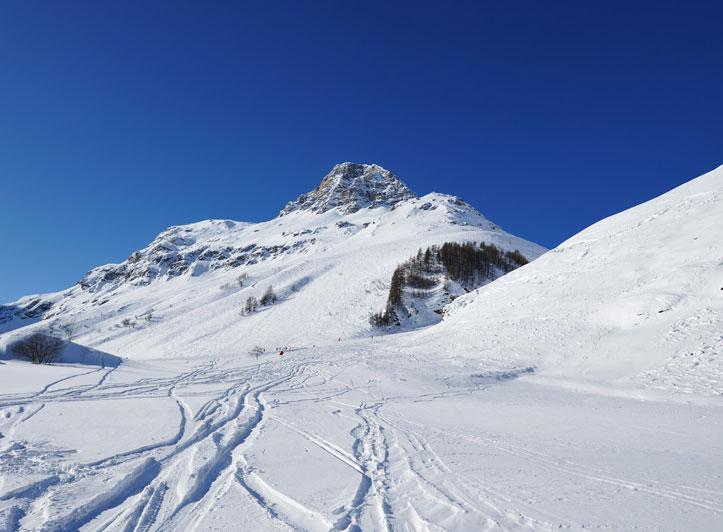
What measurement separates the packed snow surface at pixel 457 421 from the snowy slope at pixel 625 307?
12 centimetres

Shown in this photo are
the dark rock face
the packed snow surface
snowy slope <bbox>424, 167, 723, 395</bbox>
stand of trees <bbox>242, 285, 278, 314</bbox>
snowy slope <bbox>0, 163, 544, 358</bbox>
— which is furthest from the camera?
the dark rock face

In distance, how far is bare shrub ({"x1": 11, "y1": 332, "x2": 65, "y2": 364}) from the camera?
25719 mm

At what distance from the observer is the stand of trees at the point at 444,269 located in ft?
181

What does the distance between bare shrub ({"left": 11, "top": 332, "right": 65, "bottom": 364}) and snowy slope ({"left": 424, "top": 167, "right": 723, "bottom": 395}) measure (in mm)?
26504

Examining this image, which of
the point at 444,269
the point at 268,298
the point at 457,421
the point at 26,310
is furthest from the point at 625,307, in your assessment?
the point at 26,310

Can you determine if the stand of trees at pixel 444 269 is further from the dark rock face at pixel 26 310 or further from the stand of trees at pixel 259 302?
the dark rock face at pixel 26 310

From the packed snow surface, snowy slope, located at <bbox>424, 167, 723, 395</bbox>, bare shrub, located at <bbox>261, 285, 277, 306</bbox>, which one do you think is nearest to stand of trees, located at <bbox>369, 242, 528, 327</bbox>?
snowy slope, located at <bbox>424, 167, 723, 395</bbox>

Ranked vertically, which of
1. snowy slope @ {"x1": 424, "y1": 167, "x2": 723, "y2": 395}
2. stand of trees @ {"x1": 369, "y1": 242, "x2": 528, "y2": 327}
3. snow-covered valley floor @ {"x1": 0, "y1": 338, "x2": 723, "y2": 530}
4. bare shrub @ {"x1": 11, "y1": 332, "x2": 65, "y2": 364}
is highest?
stand of trees @ {"x1": 369, "y1": 242, "x2": 528, "y2": 327}

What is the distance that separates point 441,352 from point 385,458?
18.7m

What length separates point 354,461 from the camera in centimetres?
677

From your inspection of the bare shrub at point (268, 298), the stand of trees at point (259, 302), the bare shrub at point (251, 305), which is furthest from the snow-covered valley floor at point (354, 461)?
the bare shrub at point (268, 298)

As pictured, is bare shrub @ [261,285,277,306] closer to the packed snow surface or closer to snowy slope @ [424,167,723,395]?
the packed snow surface

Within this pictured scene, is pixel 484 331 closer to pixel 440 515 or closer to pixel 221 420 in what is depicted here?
pixel 221 420

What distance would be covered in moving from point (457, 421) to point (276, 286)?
241ft
